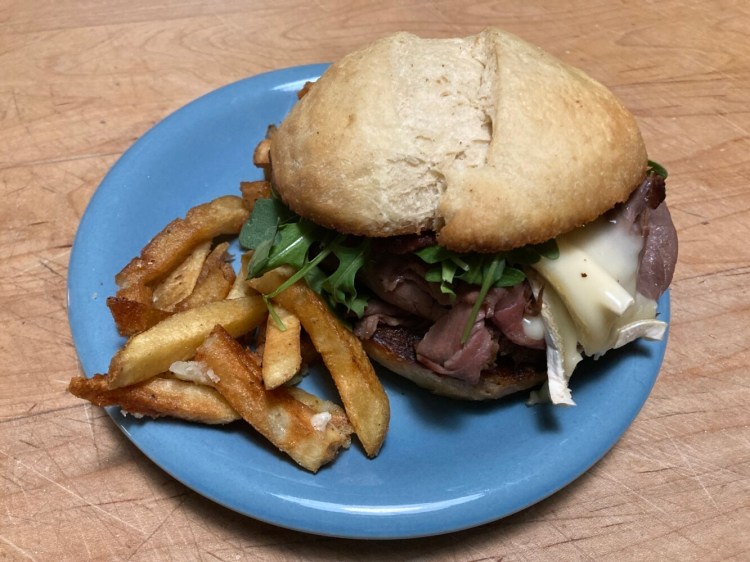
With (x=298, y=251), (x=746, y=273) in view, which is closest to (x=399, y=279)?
(x=298, y=251)

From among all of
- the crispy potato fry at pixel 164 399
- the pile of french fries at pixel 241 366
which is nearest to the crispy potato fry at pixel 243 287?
the pile of french fries at pixel 241 366

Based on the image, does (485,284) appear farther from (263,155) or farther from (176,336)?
(263,155)

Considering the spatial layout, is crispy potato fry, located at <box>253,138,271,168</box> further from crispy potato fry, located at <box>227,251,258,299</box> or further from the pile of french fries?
the pile of french fries

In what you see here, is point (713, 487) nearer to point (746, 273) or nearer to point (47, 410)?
point (746, 273)

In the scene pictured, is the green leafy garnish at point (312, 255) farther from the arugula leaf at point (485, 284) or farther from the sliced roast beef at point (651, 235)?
the sliced roast beef at point (651, 235)

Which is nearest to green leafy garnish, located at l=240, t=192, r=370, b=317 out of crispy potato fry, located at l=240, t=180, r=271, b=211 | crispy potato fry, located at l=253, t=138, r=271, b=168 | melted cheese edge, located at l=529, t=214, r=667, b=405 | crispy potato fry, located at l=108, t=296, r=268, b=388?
crispy potato fry, located at l=108, t=296, r=268, b=388

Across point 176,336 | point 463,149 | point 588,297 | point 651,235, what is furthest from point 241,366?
point 651,235
